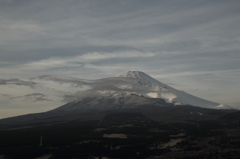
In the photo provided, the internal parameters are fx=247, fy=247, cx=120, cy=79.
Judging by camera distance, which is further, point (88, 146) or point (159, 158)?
point (88, 146)

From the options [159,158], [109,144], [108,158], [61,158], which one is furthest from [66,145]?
[159,158]

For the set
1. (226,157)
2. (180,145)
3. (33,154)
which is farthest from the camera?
(180,145)

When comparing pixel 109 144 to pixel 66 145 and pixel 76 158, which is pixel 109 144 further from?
pixel 76 158

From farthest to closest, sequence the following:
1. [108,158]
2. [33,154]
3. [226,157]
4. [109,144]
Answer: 1. [109,144]
2. [33,154]
3. [108,158]
4. [226,157]

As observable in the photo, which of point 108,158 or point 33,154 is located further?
point 33,154

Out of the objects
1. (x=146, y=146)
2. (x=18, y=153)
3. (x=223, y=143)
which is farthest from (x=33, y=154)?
(x=223, y=143)

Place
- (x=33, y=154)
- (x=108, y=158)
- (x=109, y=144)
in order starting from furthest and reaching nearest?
(x=109, y=144)
(x=33, y=154)
(x=108, y=158)

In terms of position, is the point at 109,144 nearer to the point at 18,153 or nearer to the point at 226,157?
the point at 18,153

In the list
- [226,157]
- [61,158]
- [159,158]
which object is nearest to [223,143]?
[226,157]

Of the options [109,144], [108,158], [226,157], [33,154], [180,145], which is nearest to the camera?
[226,157]
